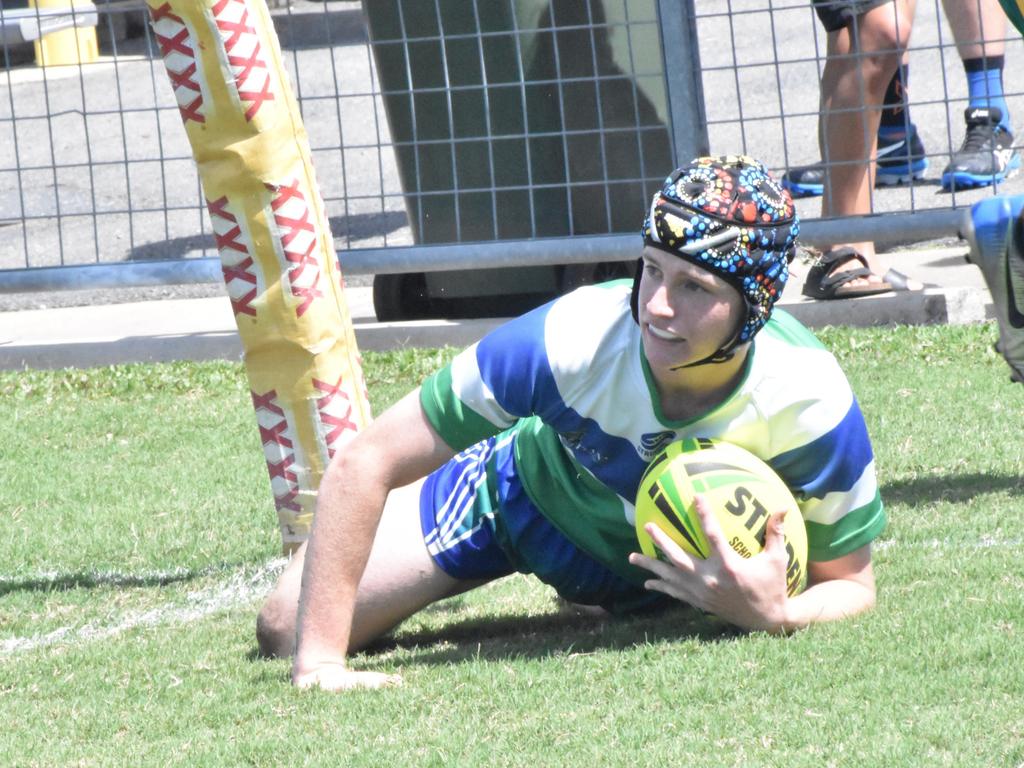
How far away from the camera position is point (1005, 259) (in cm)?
446

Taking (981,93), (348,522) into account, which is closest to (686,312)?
(348,522)

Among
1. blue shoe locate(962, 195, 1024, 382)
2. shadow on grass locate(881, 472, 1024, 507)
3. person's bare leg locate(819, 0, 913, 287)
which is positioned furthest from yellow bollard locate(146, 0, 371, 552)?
person's bare leg locate(819, 0, 913, 287)

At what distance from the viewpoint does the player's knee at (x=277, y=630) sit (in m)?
3.83

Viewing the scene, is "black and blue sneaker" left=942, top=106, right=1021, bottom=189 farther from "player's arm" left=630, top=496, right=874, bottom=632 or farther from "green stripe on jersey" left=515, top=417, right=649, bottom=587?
"player's arm" left=630, top=496, right=874, bottom=632

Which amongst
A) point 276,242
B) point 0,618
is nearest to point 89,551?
point 0,618

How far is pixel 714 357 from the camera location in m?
3.26

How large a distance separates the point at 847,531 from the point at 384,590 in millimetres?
1144

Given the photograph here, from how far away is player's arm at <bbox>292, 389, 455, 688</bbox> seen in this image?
3.46 metres

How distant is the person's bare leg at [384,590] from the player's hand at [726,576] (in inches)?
29.2

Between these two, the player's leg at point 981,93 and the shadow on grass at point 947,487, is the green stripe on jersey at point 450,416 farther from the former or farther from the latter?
the player's leg at point 981,93

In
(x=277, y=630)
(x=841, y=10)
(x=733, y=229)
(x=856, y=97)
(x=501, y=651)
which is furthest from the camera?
(x=856, y=97)

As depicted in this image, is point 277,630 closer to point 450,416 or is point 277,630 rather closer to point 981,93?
point 450,416

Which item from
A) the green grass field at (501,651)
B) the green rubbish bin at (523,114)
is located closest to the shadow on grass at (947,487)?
the green grass field at (501,651)

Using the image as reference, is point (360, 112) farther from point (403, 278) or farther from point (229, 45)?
point (229, 45)
